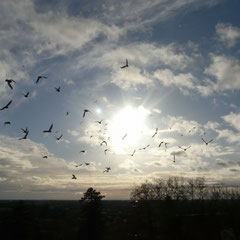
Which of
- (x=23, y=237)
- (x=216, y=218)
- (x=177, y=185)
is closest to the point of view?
(x=23, y=237)

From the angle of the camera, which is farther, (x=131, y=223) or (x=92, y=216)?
(x=131, y=223)

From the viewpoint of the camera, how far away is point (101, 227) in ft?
147

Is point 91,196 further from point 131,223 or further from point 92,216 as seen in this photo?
point 131,223

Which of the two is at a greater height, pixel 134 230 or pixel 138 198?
pixel 138 198

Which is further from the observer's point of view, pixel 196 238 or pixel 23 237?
pixel 196 238

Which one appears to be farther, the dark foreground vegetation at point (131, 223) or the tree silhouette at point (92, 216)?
the tree silhouette at point (92, 216)

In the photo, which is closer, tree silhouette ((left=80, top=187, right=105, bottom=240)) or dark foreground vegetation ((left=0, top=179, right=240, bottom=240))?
dark foreground vegetation ((left=0, top=179, right=240, bottom=240))

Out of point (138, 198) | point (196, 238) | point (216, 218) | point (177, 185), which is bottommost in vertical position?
point (196, 238)

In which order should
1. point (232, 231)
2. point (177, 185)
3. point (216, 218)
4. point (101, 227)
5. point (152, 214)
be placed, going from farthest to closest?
point (177, 185) → point (152, 214) → point (216, 218) → point (232, 231) → point (101, 227)

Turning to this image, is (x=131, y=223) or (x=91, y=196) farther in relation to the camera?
(x=131, y=223)

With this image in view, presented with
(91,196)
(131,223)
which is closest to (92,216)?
(91,196)

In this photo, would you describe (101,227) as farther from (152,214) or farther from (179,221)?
(152,214)

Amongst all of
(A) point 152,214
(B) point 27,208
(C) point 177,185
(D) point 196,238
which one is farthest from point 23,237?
(C) point 177,185

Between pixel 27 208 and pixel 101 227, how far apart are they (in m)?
12.6
